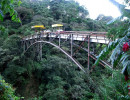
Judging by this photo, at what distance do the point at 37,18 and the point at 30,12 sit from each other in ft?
9.83

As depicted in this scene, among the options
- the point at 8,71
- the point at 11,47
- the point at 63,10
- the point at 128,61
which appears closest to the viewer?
the point at 128,61

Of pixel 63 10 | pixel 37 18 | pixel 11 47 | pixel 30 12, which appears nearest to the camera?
→ pixel 11 47

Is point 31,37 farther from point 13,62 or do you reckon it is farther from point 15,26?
point 15,26

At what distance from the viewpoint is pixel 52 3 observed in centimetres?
2556

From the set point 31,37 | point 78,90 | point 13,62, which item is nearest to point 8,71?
point 13,62

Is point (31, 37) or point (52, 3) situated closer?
point (31, 37)

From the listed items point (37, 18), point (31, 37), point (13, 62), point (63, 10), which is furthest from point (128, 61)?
point (63, 10)

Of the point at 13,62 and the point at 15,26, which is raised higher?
the point at 15,26

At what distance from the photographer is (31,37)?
12.9m

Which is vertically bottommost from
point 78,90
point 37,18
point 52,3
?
point 78,90

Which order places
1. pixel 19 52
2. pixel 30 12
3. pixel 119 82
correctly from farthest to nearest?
pixel 30 12 → pixel 19 52 → pixel 119 82

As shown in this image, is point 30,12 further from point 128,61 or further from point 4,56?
point 128,61

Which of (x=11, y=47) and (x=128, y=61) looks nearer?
(x=128, y=61)

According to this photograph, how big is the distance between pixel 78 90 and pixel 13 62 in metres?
6.72
